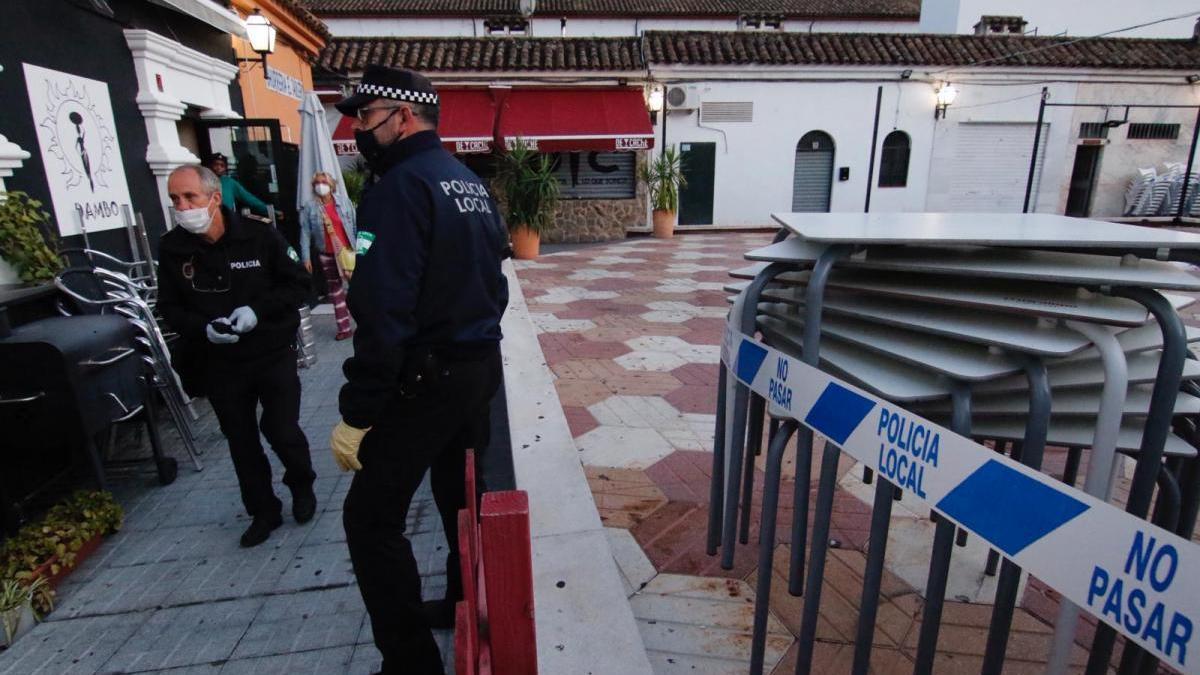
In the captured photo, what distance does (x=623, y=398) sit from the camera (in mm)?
4211

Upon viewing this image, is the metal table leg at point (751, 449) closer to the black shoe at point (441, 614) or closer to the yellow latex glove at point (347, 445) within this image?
the black shoe at point (441, 614)

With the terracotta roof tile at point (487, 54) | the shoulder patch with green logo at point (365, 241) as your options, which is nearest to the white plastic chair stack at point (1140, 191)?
the terracotta roof tile at point (487, 54)

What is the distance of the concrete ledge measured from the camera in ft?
6.21

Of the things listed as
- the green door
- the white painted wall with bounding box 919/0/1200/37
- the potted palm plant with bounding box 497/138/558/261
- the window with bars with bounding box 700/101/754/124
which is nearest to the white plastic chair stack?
the white painted wall with bounding box 919/0/1200/37

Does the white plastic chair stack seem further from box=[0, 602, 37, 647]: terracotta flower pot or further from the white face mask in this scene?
box=[0, 602, 37, 647]: terracotta flower pot

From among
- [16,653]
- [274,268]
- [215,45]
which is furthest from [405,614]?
[215,45]

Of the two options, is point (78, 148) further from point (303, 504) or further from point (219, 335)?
point (303, 504)

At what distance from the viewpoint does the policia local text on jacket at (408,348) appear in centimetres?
172

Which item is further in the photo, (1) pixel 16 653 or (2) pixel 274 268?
(2) pixel 274 268

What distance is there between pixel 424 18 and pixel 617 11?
7.27 metres

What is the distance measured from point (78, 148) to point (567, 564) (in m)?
4.85

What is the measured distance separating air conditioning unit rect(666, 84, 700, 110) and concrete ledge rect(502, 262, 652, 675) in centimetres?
1274

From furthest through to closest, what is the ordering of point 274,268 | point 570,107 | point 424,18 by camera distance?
point 424,18
point 570,107
point 274,268

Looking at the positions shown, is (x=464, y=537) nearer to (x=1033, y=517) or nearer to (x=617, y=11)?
(x=1033, y=517)
